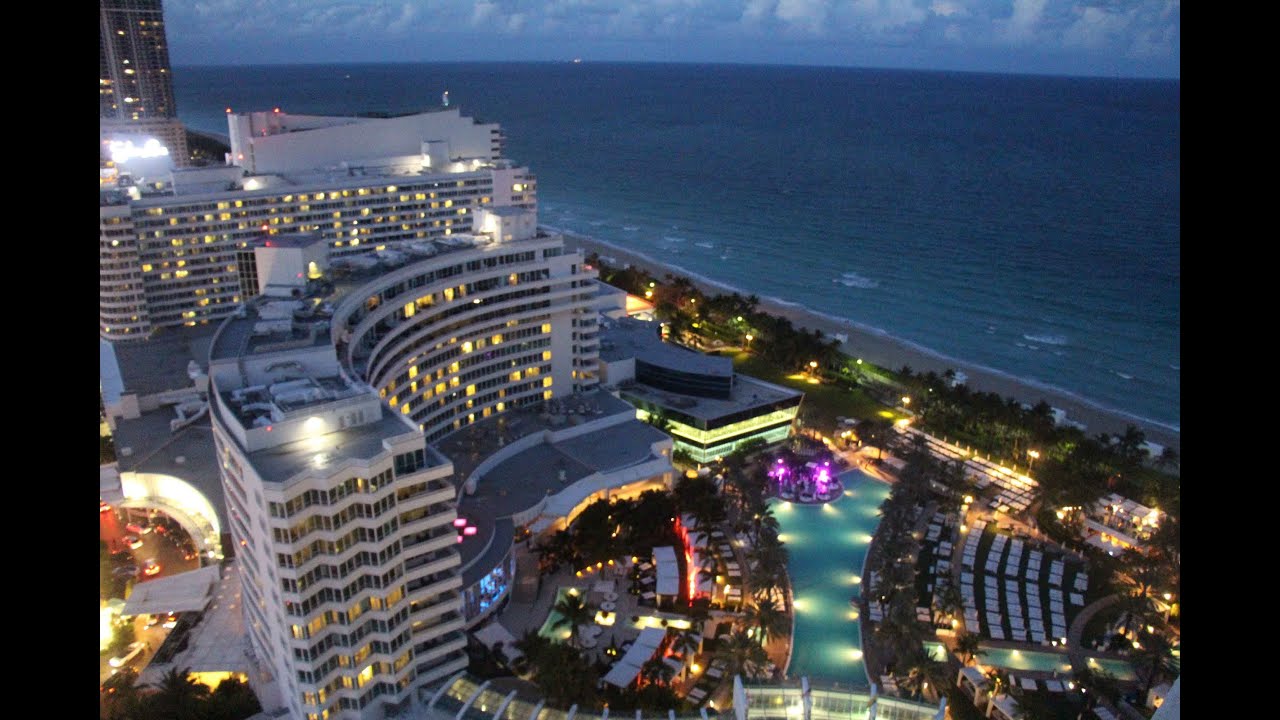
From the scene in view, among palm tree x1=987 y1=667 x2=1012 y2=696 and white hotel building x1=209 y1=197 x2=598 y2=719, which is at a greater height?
white hotel building x1=209 y1=197 x2=598 y2=719

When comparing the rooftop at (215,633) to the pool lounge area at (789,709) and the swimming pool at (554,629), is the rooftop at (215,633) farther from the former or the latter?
the swimming pool at (554,629)

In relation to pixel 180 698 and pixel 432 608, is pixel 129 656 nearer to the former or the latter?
pixel 180 698

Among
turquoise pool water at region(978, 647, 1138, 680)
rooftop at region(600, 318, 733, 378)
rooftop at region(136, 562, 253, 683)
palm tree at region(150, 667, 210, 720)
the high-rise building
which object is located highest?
the high-rise building

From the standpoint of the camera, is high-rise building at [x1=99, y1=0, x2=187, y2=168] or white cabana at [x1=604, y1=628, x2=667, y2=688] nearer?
white cabana at [x1=604, y1=628, x2=667, y2=688]

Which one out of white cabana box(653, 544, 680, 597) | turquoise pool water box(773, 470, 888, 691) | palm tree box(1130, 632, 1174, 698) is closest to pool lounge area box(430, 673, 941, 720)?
turquoise pool water box(773, 470, 888, 691)

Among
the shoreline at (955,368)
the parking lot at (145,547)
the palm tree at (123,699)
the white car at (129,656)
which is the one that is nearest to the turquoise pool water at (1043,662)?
the shoreline at (955,368)

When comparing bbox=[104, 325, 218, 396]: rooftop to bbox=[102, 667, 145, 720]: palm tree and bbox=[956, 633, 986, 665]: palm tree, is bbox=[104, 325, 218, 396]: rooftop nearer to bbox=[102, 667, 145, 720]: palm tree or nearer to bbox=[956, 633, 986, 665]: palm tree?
bbox=[102, 667, 145, 720]: palm tree

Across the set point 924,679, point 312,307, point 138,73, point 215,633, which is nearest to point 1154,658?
point 924,679
